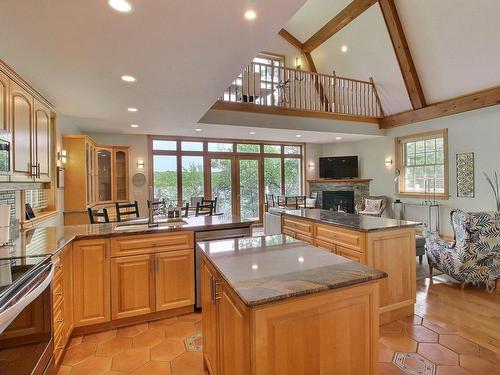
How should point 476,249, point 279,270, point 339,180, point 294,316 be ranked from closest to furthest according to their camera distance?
point 294,316 → point 279,270 → point 476,249 → point 339,180

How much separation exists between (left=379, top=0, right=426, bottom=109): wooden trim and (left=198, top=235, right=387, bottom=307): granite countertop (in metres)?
5.53

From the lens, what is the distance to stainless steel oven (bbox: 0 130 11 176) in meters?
2.10

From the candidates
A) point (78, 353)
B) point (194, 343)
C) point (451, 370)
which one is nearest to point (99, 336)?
point (78, 353)

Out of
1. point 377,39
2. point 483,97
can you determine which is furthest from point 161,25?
point 483,97

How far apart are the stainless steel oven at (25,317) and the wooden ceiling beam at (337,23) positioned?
6.85m

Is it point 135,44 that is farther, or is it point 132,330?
point 132,330

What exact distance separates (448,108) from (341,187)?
3.49 m

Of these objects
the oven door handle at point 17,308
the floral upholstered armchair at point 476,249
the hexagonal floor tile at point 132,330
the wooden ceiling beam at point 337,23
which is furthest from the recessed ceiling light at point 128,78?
the wooden ceiling beam at point 337,23

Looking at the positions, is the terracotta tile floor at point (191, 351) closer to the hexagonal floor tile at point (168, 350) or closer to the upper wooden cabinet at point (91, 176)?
the hexagonal floor tile at point (168, 350)

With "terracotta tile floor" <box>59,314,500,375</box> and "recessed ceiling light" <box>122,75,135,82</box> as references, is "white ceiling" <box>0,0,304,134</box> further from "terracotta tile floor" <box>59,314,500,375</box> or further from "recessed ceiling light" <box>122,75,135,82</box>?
"terracotta tile floor" <box>59,314,500,375</box>

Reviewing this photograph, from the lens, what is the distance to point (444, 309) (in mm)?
2846

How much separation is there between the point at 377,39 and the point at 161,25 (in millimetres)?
5605

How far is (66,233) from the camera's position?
2.47m

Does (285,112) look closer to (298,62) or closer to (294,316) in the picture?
(298,62)
